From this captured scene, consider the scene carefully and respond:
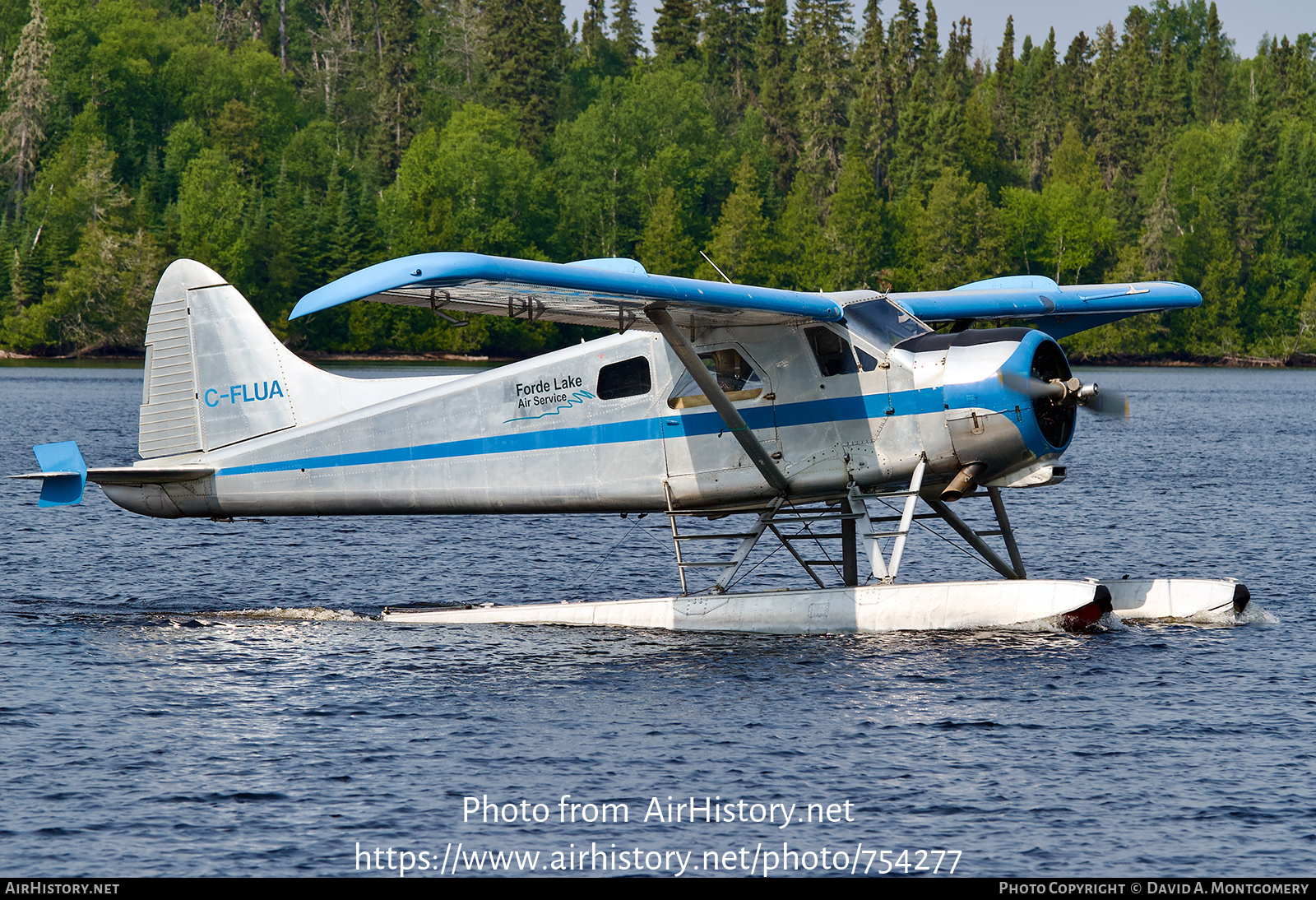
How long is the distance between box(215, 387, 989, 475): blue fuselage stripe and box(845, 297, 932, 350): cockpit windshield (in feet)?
1.89

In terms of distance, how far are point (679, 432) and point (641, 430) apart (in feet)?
1.22

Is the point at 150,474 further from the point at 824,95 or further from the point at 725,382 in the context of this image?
the point at 824,95

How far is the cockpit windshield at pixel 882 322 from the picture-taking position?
1360 centimetres

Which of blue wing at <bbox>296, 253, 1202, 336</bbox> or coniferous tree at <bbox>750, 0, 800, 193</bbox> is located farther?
coniferous tree at <bbox>750, 0, 800, 193</bbox>

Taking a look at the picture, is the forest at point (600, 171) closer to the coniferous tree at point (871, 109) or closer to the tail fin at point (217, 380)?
the coniferous tree at point (871, 109)

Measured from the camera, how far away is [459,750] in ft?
35.7

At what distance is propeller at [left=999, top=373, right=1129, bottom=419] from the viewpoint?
12.8m

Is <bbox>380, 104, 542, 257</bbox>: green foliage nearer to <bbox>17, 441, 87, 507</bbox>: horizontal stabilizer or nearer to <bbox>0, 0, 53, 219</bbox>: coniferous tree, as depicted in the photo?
<bbox>0, 0, 53, 219</bbox>: coniferous tree

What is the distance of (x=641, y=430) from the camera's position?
557 inches

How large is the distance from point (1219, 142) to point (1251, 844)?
113530mm

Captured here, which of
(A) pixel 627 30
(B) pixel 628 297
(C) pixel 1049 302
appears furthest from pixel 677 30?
(B) pixel 628 297

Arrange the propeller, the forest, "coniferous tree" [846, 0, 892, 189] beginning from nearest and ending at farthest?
1. the propeller
2. the forest
3. "coniferous tree" [846, 0, 892, 189]

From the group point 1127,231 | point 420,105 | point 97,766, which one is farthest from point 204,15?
point 97,766

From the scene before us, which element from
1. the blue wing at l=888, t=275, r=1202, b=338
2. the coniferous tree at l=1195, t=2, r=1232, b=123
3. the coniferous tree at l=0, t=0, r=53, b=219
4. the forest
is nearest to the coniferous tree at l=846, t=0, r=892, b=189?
the forest
